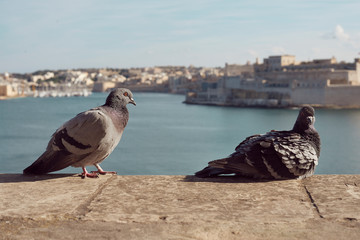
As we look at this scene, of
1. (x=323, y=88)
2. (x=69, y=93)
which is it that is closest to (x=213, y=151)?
(x=323, y=88)

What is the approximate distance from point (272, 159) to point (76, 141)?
707 millimetres

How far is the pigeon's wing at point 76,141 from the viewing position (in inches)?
67.2

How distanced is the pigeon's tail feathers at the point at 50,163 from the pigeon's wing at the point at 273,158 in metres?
0.54

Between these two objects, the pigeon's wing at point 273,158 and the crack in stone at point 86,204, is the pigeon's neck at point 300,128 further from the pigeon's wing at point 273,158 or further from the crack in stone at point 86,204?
the crack in stone at point 86,204

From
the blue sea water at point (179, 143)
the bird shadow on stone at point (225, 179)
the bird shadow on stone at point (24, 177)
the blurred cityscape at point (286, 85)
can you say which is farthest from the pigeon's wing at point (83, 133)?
the blurred cityscape at point (286, 85)

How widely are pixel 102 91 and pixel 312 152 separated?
2890 inches

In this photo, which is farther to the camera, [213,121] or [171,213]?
[213,121]

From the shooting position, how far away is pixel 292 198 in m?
1.33

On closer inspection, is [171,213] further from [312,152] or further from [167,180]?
[312,152]

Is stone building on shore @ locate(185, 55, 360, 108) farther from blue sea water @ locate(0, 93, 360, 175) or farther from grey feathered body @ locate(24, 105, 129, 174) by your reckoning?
grey feathered body @ locate(24, 105, 129, 174)

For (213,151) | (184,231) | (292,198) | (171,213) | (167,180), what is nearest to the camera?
(184,231)

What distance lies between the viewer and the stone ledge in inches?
41.8

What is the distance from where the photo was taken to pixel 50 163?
1.72 m

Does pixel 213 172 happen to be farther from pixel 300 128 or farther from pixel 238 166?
pixel 300 128
